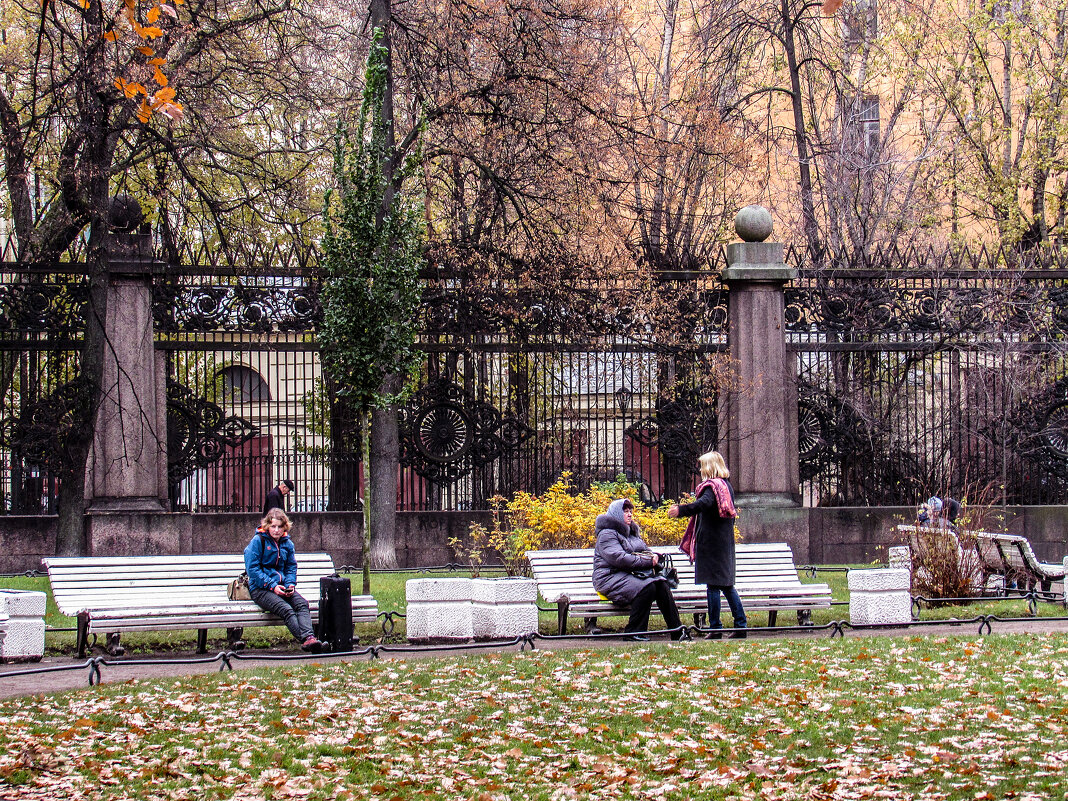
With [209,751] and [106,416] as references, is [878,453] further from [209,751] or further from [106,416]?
[209,751]

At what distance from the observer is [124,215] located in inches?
572

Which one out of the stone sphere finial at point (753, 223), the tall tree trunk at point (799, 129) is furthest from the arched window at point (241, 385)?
the tall tree trunk at point (799, 129)

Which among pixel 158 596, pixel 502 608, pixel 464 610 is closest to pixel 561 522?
pixel 502 608

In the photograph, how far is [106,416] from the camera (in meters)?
14.2

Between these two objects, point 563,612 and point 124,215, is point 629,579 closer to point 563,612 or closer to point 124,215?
point 563,612

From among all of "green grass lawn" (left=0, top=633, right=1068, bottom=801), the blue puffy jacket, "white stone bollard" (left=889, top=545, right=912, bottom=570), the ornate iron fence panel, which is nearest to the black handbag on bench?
"green grass lawn" (left=0, top=633, right=1068, bottom=801)

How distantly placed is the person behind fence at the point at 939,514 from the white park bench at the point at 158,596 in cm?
575

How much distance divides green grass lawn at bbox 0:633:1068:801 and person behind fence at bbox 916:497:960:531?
10.9 feet

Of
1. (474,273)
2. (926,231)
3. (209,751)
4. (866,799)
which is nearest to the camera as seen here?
(866,799)

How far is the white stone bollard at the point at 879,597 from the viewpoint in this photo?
417 inches

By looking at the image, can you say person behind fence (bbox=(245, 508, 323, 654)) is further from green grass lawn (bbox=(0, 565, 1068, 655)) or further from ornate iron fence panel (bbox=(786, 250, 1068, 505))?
ornate iron fence panel (bbox=(786, 250, 1068, 505))

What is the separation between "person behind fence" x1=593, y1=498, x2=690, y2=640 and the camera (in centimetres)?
1027

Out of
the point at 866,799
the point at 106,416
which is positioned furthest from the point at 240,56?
the point at 866,799

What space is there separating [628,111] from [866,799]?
13972 mm
